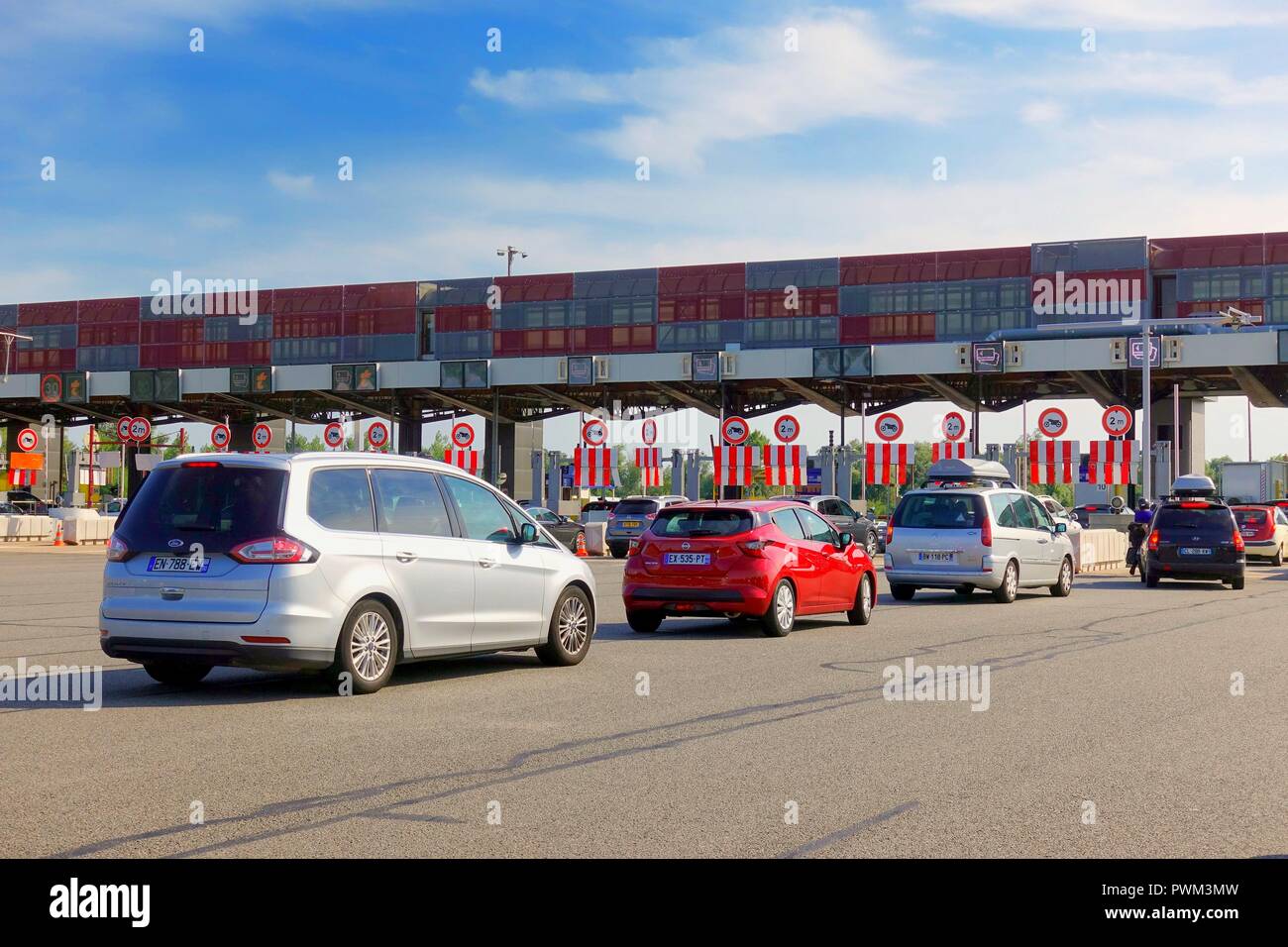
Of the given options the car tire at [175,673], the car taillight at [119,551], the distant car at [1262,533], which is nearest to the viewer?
the car taillight at [119,551]

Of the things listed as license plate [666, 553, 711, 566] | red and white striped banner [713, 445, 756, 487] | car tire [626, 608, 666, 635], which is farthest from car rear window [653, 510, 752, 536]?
red and white striped banner [713, 445, 756, 487]

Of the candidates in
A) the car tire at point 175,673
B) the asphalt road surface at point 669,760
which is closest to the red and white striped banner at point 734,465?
the asphalt road surface at point 669,760

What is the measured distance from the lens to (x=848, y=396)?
55750 millimetres

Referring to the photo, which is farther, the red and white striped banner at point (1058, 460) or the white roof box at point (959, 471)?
the red and white striped banner at point (1058, 460)

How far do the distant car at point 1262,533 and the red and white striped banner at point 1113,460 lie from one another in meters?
6.81

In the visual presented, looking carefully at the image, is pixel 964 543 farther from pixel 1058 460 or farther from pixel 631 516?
pixel 1058 460

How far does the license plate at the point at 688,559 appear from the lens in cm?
1535

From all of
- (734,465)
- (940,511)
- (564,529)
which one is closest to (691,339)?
(734,465)

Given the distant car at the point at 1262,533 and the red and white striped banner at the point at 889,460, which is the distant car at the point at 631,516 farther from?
the distant car at the point at 1262,533

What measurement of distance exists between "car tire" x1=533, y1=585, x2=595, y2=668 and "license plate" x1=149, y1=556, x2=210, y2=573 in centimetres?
328

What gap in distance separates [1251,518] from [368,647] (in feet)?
104

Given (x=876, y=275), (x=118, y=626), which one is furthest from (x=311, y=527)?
(x=876, y=275)

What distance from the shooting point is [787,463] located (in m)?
46.7
